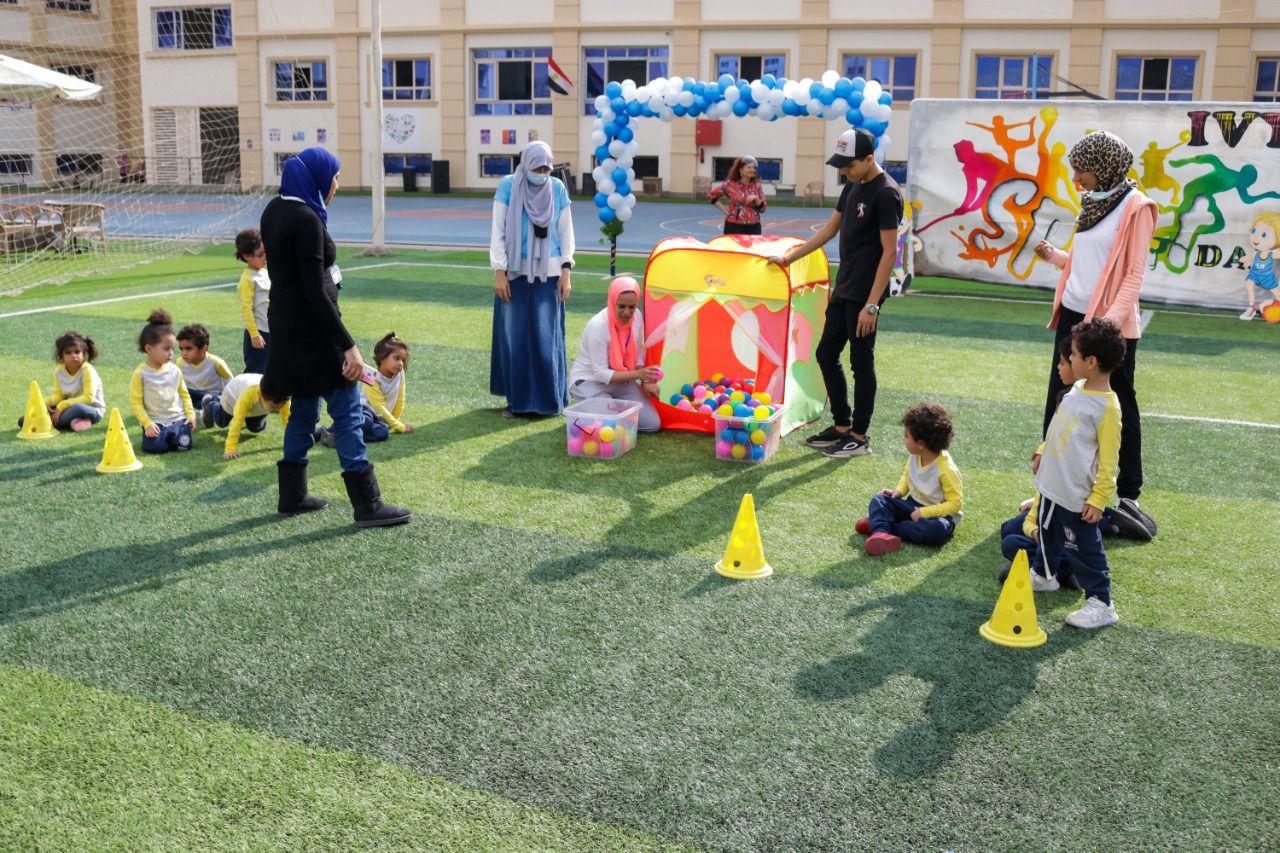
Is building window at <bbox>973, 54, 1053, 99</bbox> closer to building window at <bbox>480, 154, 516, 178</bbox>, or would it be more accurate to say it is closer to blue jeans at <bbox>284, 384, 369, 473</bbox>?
building window at <bbox>480, 154, 516, 178</bbox>

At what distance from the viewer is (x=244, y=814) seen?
342cm

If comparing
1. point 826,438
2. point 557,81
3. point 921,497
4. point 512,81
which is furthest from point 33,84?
point 512,81

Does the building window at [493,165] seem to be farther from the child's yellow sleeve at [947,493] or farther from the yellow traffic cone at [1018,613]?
the yellow traffic cone at [1018,613]

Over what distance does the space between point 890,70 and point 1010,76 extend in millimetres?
3660

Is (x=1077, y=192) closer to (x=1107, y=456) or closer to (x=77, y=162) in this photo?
(x=1107, y=456)

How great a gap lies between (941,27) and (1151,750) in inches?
1335

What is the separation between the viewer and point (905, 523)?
19.4ft

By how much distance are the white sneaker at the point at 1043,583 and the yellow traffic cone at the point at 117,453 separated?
5.38 m

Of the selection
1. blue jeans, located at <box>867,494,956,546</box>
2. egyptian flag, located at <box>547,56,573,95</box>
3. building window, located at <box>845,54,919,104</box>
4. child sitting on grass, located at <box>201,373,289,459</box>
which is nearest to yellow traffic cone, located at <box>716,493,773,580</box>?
blue jeans, located at <box>867,494,956,546</box>

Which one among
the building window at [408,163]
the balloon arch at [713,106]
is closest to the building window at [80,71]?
the building window at [408,163]

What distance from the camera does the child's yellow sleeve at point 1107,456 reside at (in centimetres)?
475

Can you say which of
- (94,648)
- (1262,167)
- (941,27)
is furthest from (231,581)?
(941,27)

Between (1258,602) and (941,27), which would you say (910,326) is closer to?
(1258,602)

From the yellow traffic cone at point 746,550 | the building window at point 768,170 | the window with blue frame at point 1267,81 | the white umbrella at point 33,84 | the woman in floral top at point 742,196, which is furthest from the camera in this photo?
the building window at point 768,170
